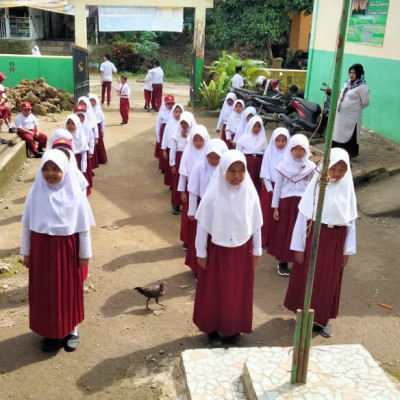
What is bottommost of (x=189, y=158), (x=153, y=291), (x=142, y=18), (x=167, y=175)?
(x=153, y=291)

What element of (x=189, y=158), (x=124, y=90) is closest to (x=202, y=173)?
(x=189, y=158)

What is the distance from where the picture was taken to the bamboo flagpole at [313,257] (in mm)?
2566

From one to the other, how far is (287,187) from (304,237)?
1.18 meters

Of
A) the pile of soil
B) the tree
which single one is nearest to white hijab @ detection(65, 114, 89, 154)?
the pile of soil

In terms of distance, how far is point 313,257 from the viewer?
291 centimetres

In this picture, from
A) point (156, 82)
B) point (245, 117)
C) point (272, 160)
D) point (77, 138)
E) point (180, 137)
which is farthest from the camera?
point (156, 82)

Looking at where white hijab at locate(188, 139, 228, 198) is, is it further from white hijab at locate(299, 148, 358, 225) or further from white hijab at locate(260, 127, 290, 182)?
white hijab at locate(299, 148, 358, 225)

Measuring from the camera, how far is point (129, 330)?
14.3 ft

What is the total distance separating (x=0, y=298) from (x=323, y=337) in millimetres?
3128

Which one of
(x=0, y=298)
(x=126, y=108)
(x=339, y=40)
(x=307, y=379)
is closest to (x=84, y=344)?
(x=0, y=298)

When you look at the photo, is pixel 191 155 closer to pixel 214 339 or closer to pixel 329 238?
pixel 329 238

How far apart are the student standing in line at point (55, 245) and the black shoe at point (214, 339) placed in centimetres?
114

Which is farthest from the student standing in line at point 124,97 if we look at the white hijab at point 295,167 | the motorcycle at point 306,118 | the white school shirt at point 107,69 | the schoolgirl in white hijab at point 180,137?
the white hijab at point 295,167

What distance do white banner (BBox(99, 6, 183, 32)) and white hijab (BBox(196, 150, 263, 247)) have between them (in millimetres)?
14653
